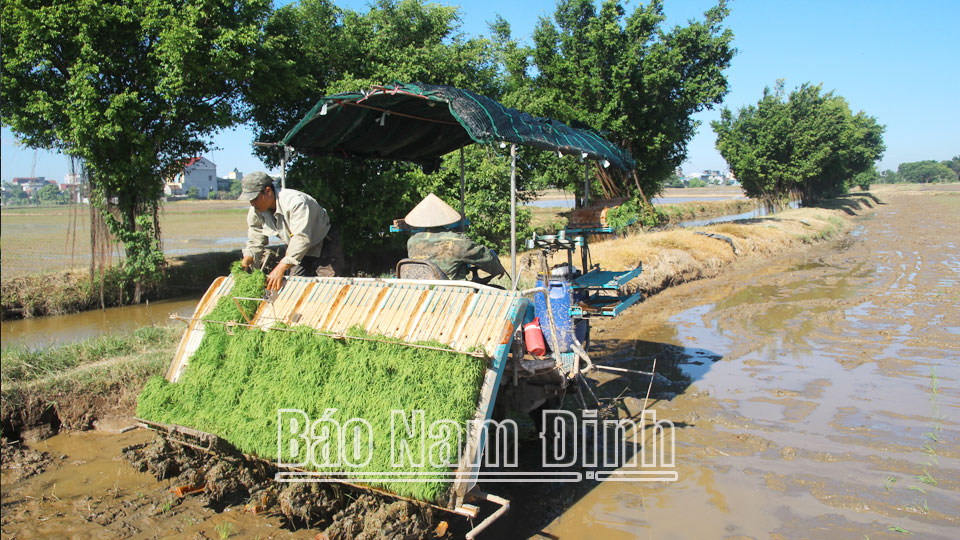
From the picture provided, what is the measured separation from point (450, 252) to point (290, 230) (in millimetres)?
1448

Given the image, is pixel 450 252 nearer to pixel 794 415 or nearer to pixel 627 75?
pixel 794 415

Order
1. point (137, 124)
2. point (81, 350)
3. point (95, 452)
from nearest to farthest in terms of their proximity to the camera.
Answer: point (95, 452), point (81, 350), point (137, 124)

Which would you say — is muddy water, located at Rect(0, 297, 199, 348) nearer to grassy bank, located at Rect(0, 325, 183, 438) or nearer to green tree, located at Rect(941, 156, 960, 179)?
grassy bank, located at Rect(0, 325, 183, 438)

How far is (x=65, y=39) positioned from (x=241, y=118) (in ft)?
13.0

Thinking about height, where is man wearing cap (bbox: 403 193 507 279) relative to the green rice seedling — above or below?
above

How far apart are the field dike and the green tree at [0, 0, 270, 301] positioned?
21.5 feet

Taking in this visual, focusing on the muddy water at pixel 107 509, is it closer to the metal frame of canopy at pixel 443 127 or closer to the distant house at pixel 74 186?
the metal frame of canopy at pixel 443 127

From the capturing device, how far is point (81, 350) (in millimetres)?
7559

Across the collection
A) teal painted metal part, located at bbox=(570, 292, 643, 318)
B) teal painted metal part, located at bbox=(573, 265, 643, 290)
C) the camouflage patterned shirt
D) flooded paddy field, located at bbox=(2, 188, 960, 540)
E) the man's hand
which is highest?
the camouflage patterned shirt

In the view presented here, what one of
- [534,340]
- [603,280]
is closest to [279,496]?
[534,340]

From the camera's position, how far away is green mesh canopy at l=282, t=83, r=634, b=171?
17.2 ft

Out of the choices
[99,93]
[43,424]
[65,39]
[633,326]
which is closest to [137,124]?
[99,93]

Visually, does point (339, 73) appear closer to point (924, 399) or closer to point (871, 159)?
point (924, 399)

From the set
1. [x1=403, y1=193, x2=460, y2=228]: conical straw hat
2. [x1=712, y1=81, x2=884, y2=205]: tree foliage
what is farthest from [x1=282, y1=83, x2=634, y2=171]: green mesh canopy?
[x1=712, y1=81, x2=884, y2=205]: tree foliage
